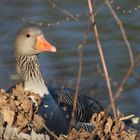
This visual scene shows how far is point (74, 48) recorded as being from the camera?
12.7 metres

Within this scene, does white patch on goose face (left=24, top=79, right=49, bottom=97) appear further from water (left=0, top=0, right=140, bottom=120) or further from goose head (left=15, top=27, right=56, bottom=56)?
water (left=0, top=0, right=140, bottom=120)

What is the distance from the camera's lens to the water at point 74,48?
11.0 metres

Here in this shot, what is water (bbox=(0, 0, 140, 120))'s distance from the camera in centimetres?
1097

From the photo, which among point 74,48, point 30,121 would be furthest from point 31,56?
point 74,48

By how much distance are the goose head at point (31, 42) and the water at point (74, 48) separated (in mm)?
1244

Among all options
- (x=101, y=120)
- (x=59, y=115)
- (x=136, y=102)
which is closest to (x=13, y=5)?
(x=136, y=102)

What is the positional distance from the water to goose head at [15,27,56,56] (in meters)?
1.24

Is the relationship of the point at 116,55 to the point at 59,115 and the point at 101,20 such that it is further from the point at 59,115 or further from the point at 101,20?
the point at 59,115

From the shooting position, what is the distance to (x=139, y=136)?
20.5 ft

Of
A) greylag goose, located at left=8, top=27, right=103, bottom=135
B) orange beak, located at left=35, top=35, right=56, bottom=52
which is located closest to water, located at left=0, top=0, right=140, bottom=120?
greylag goose, located at left=8, top=27, right=103, bottom=135

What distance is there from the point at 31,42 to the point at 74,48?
12.6 ft

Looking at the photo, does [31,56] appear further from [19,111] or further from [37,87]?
[19,111]

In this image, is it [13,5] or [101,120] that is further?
[13,5]

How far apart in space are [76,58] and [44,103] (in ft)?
13.7
